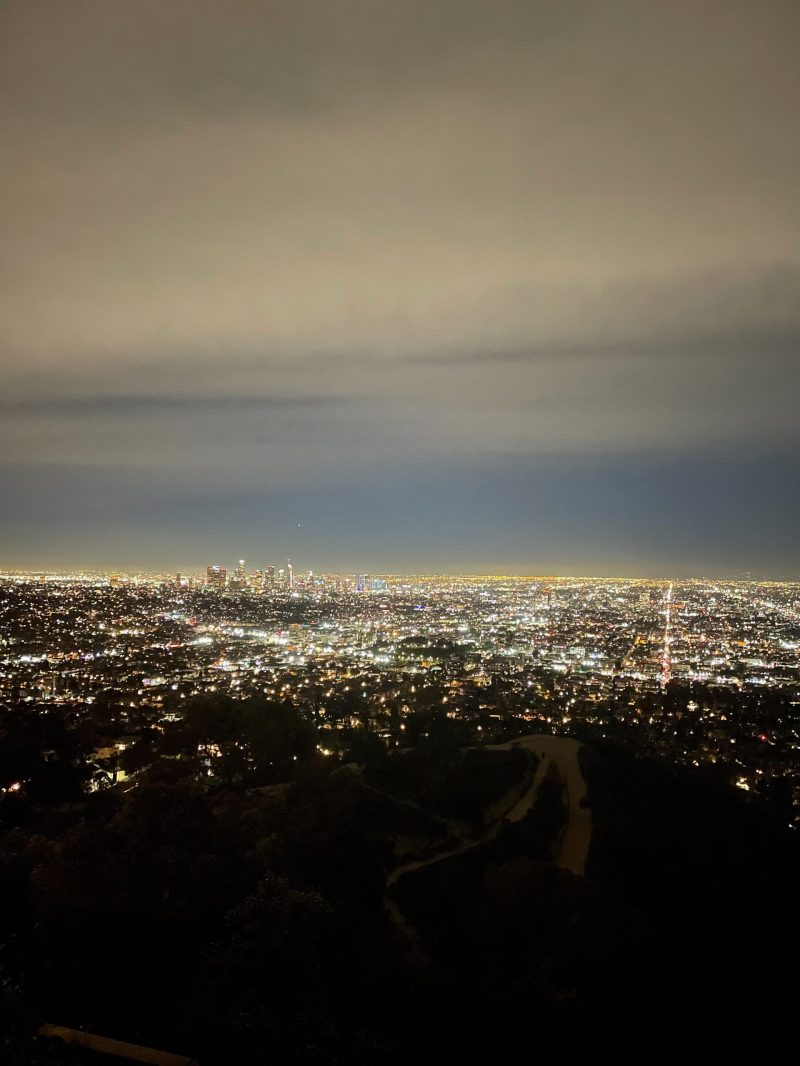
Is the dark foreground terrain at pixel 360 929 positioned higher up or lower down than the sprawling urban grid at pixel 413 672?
higher up

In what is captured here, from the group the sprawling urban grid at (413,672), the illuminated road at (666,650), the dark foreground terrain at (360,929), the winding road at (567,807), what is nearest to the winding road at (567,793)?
the winding road at (567,807)

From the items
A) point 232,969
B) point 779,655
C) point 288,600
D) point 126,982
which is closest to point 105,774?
point 126,982

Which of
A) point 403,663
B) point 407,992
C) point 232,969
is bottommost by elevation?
point 403,663

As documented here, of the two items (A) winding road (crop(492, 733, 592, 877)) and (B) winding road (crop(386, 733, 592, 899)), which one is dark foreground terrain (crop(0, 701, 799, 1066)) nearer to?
(B) winding road (crop(386, 733, 592, 899))

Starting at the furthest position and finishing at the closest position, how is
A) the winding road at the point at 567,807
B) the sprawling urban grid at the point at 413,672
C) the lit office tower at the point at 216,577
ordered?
the lit office tower at the point at 216,577 < the sprawling urban grid at the point at 413,672 < the winding road at the point at 567,807

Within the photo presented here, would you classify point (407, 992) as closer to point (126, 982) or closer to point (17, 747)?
point (126, 982)

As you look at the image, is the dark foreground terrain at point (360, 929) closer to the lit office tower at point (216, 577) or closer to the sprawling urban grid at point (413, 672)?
the sprawling urban grid at point (413, 672)

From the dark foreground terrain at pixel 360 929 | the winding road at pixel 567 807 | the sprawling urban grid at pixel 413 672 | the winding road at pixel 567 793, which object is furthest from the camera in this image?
the sprawling urban grid at pixel 413 672
